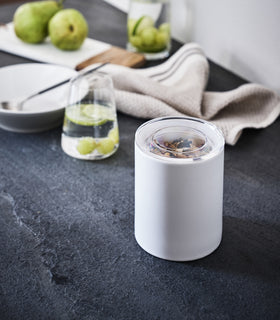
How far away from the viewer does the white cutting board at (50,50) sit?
1242 millimetres

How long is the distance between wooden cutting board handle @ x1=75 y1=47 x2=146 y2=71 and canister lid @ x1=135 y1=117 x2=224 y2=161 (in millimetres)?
597

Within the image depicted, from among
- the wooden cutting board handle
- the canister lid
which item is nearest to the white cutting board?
the wooden cutting board handle

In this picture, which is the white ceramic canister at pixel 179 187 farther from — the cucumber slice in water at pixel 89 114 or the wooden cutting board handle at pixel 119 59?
the wooden cutting board handle at pixel 119 59

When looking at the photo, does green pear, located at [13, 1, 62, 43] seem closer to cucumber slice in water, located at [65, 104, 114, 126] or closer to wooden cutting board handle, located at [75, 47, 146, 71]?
wooden cutting board handle, located at [75, 47, 146, 71]

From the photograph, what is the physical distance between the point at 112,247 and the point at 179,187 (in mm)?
148

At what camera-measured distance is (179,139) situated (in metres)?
0.61

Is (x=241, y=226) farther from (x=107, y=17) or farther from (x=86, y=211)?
(x=107, y=17)

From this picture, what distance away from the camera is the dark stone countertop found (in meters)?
0.57

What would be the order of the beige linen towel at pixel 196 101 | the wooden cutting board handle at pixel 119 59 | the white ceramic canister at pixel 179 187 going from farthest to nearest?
the wooden cutting board handle at pixel 119 59 → the beige linen towel at pixel 196 101 → the white ceramic canister at pixel 179 187

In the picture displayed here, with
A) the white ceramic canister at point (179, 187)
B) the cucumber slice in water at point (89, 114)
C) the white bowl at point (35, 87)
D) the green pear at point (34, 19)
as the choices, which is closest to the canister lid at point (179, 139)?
the white ceramic canister at point (179, 187)

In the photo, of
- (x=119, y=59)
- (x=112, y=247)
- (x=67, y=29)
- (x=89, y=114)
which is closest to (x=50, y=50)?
(x=67, y=29)

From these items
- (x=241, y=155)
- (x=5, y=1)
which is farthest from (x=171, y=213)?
(x=5, y=1)

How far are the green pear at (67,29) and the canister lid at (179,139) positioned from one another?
685 mm

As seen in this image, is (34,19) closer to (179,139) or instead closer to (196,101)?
(196,101)
